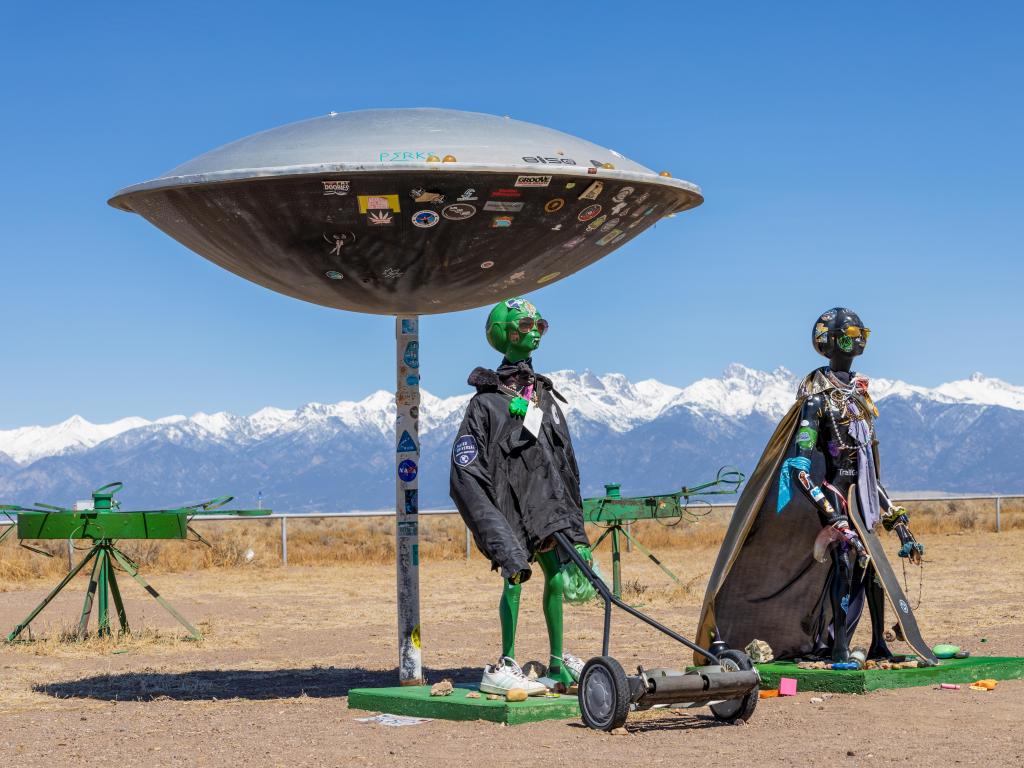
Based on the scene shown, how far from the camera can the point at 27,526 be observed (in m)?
13.3

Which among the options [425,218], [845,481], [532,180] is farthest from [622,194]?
[845,481]

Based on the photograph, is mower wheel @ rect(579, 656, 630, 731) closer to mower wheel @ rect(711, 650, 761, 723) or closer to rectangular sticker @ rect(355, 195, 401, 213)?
mower wheel @ rect(711, 650, 761, 723)

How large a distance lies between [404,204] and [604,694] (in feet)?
9.37

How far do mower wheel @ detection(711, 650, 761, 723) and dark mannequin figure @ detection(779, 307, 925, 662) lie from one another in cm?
177

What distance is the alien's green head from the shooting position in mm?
8797

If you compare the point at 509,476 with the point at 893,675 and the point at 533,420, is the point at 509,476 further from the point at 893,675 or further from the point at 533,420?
the point at 893,675

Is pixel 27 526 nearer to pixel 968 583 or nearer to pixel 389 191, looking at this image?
pixel 389 191

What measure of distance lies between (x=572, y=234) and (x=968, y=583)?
10.5 metres

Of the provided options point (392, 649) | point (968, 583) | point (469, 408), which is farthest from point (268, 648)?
point (968, 583)

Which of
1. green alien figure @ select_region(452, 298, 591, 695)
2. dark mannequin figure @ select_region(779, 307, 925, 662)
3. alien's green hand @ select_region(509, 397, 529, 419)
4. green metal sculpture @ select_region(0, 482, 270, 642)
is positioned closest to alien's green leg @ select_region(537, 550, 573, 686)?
green alien figure @ select_region(452, 298, 591, 695)

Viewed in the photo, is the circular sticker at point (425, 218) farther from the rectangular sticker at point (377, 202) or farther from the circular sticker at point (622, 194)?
the circular sticker at point (622, 194)

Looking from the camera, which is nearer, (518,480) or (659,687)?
(659,687)

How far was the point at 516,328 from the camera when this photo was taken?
879 centimetres

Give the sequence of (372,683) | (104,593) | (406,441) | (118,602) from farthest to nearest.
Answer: (104,593) < (118,602) < (372,683) < (406,441)
